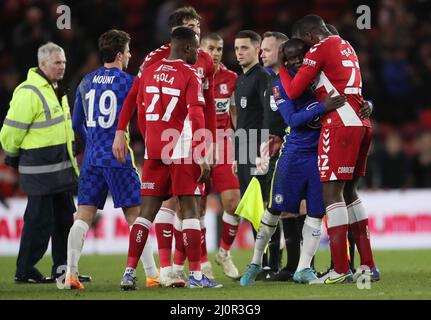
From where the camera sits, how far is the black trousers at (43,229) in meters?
9.86

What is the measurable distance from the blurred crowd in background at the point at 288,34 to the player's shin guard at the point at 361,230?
7413 mm

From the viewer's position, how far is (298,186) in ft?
28.1

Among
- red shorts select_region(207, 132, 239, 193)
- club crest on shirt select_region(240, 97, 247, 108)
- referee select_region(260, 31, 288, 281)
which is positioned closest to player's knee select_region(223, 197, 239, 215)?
red shorts select_region(207, 132, 239, 193)

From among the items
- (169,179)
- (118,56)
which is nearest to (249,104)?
(118,56)

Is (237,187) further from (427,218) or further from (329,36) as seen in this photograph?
(427,218)

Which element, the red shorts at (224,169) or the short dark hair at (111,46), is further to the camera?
the red shorts at (224,169)

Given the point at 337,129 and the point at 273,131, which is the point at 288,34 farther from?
the point at 337,129

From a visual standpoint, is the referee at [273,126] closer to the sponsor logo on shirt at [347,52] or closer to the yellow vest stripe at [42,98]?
the sponsor logo on shirt at [347,52]

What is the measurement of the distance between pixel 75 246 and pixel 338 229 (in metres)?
2.44

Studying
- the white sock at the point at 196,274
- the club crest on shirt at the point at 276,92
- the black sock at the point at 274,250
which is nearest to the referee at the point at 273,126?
the black sock at the point at 274,250
